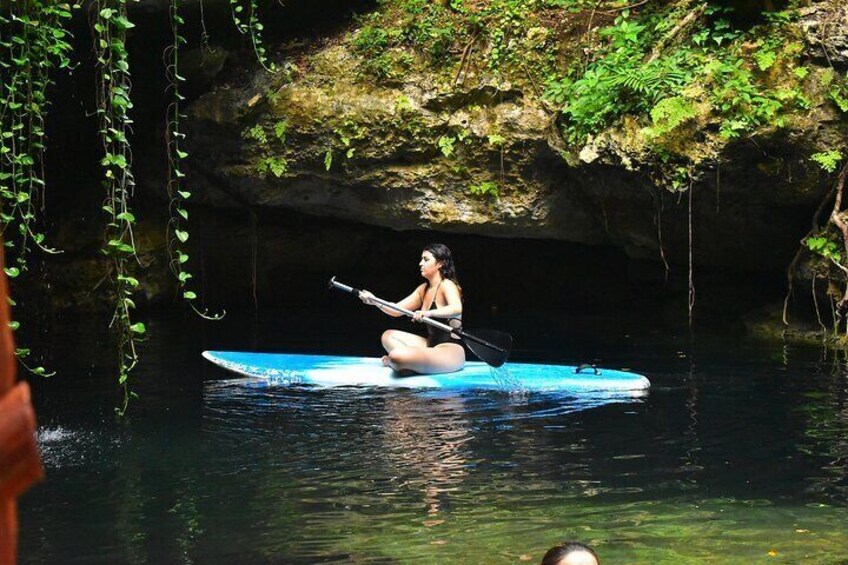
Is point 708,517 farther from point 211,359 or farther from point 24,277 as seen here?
point 24,277

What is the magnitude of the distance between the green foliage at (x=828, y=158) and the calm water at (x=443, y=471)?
1.70 metres

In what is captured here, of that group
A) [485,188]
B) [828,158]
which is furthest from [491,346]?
[828,158]

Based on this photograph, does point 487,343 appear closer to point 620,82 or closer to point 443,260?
point 443,260

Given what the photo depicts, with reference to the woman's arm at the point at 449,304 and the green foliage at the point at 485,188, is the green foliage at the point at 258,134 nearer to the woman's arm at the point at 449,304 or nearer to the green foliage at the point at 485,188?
the green foliage at the point at 485,188

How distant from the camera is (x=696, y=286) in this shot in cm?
1249

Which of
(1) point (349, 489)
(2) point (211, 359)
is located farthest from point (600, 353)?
(1) point (349, 489)

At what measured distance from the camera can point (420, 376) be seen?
860 cm

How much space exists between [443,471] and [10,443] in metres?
4.96

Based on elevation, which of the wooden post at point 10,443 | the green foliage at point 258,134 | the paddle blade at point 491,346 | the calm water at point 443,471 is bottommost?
the calm water at point 443,471

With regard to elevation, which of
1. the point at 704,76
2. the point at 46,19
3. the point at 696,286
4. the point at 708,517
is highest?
the point at 704,76

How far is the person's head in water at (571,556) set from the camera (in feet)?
7.57

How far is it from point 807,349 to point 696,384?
2.00 m

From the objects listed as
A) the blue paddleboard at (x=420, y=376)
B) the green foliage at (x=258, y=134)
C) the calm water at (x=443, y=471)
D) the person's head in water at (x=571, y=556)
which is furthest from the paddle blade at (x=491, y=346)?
the person's head in water at (x=571, y=556)

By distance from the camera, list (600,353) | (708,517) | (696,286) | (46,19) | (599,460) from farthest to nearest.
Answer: (696,286) → (600,353) → (599,460) → (708,517) → (46,19)
